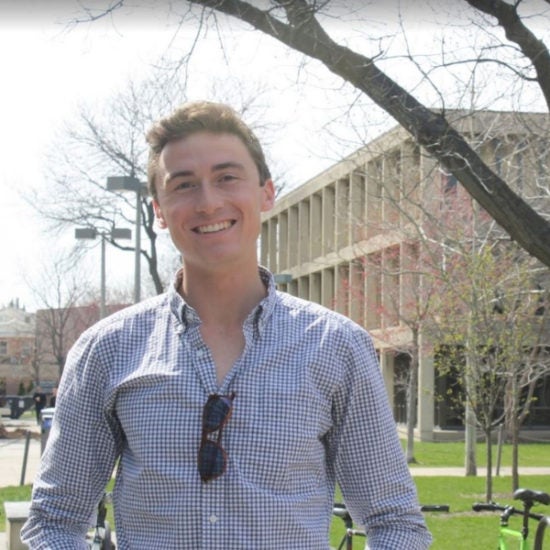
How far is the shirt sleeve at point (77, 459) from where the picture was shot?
7.95ft

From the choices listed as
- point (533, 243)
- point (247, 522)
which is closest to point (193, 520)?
point (247, 522)

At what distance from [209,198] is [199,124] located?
16 cm

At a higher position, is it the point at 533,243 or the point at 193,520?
the point at 533,243

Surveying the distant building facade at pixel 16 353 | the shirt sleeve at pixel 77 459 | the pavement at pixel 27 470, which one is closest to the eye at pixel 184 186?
the shirt sleeve at pixel 77 459

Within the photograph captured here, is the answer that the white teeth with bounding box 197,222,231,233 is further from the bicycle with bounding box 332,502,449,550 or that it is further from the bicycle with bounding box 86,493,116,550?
the bicycle with bounding box 86,493,116,550

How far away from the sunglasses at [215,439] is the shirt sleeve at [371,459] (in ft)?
0.80

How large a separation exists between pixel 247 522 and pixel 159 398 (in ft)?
0.96

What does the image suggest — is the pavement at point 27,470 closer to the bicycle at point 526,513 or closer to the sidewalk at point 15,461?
the sidewalk at point 15,461

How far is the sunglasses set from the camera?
2264 millimetres

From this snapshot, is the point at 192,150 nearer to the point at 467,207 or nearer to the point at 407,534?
the point at 407,534

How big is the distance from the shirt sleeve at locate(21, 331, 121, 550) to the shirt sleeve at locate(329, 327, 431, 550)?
47 centimetres

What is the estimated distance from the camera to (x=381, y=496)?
7.91 feet

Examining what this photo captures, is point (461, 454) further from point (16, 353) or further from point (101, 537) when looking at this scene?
point (16, 353)

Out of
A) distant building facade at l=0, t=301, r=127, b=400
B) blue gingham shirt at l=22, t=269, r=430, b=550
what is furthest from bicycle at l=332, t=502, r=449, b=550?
distant building facade at l=0, t=301, r=127, b=400
